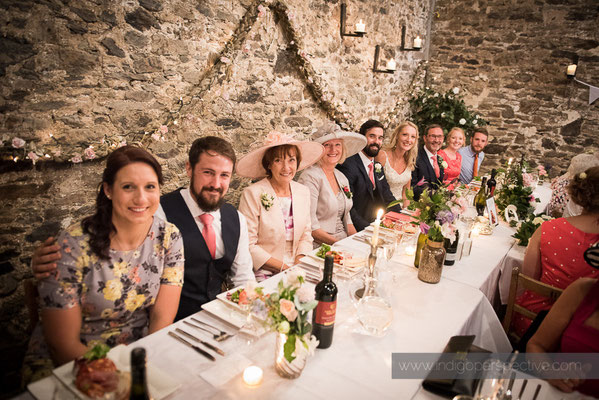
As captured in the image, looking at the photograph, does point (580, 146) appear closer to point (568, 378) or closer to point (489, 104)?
point (489, 104)

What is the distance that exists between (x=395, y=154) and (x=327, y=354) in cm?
329

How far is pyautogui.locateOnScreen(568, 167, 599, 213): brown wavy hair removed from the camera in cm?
202

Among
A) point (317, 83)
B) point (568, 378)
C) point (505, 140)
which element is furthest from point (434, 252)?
point (505, 140)

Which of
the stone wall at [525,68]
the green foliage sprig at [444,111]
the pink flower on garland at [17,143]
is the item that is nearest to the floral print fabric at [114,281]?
the pink flower on garland at [17,143]

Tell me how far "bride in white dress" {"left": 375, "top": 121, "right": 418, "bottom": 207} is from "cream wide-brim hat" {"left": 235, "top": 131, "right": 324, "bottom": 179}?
54.0 inches

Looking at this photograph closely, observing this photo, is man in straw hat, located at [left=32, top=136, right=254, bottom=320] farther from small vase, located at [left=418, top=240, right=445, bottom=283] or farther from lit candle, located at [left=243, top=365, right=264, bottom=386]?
small vase, located at [left=418, top=240, right=445, bottom=283]

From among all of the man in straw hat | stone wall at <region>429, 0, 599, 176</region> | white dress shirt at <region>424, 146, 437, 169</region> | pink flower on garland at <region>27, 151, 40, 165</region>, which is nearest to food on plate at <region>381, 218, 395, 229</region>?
the man in straw hat

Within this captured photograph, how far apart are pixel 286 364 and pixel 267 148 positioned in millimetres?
1726

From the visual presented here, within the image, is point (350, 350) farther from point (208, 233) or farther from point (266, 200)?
point (266, 200)

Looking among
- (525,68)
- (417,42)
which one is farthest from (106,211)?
(525,68)

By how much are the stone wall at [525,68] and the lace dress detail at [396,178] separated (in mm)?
3619

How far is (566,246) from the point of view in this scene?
2.07 m

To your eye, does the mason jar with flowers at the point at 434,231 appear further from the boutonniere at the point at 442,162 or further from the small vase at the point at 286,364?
the boutonniere at the point at 442,162

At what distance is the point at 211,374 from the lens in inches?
48.3
